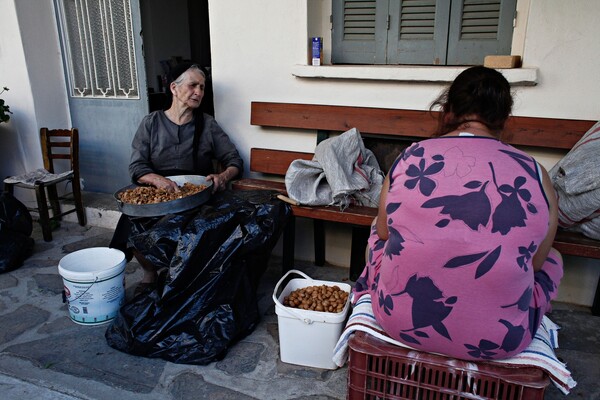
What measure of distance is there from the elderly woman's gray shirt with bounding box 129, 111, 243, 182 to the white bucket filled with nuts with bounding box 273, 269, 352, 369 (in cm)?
129

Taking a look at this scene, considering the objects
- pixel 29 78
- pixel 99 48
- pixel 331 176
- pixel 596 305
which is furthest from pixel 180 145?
pixel 596 305

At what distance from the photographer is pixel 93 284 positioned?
101 inches

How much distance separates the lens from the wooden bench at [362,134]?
2664 millimetres

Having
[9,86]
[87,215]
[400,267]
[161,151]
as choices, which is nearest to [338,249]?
[161,151]

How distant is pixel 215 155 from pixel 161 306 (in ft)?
4.37

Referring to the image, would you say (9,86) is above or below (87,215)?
above

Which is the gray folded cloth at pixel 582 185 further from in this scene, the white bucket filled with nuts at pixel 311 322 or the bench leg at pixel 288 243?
the bench leg at pixel 288 243

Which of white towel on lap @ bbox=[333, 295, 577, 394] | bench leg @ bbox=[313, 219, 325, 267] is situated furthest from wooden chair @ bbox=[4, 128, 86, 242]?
white towel on lap @ bbox=[333, 295, 577, 394]

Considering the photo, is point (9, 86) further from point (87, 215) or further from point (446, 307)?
point (446, 307)

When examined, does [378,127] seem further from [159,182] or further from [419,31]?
[159,182]

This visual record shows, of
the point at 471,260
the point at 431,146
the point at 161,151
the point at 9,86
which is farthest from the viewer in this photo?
the point at 9,86

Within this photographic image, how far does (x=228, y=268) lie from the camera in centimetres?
241

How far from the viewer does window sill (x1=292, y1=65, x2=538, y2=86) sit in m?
2.64

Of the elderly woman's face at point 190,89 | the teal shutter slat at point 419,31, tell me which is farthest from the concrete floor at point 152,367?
the teal shutter slat at point 419,31
